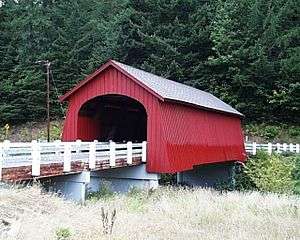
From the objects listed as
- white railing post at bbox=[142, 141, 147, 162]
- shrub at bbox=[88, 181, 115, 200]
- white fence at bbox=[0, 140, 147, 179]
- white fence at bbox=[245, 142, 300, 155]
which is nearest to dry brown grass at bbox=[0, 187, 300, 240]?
white fence at bbox=[0, 140, 147, 179]

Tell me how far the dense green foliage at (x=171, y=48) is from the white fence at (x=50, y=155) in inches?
776

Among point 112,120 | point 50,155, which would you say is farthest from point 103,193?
point 112,120

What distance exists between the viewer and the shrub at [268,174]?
2442 centimetres

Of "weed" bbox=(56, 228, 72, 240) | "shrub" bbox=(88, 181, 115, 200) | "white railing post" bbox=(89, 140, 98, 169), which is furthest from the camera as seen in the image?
"shrub" bbox=(88, 181, 115, 200)

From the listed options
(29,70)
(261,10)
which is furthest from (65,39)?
(261,10)

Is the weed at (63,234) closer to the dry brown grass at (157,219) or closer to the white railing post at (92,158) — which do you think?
the dry brown grass at (157,219)

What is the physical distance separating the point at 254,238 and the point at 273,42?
95.9 feet

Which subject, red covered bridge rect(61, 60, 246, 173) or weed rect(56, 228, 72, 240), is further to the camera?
red covered bridge rect(61, 60, 246, 173)

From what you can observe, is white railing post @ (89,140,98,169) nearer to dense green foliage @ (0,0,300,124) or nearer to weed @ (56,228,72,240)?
weed @ (56,228,72,240)

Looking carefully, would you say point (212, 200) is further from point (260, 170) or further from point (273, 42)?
point (273, 42)

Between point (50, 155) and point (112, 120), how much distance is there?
11.0m

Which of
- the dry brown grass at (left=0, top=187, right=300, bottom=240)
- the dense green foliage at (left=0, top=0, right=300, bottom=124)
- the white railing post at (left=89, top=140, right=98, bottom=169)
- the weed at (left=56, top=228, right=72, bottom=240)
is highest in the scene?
the dense green foliage at (left=0, top=0, right=300, bottom=124)

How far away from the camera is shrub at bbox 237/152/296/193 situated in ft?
80.1

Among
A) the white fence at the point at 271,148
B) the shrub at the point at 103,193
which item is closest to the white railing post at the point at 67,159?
the shrub at the point at 103,193
